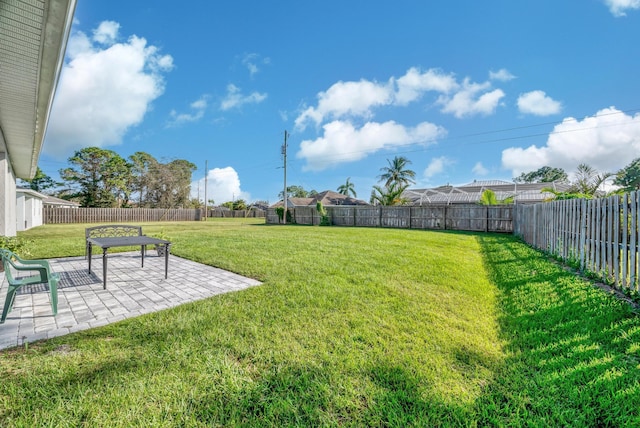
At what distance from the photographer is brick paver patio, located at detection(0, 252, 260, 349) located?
2.92 metres

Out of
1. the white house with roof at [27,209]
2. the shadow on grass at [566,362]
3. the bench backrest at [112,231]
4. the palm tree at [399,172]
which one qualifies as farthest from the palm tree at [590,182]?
the white house with roof at [27,209]

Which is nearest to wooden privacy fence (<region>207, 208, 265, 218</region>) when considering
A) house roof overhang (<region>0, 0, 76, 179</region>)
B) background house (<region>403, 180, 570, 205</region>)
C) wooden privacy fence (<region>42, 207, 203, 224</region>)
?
wooden privacy fence (<region>42, 207, 203, 224</region>)

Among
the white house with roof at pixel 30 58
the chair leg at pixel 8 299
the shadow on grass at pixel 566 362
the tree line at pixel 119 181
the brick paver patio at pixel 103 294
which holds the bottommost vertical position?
the shadow on grass at pixel 566 362

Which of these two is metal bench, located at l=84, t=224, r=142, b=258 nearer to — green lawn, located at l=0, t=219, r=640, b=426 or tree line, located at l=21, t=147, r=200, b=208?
green lawn, located at l=0, t=219, r=640, b=426

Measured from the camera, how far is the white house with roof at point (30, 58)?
2.73 metres

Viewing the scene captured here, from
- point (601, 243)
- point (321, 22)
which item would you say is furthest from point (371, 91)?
point (601, 243)

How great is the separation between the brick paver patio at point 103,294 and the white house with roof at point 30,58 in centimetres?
309

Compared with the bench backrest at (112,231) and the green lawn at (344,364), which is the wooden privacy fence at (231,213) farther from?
the green lawn at (344,364)

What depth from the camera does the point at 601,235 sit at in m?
4.73

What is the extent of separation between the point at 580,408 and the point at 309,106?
A: 952 inches

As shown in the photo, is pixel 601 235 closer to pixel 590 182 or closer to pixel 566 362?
pixel 566 362

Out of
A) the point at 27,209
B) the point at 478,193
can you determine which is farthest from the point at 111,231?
the point at 478,193

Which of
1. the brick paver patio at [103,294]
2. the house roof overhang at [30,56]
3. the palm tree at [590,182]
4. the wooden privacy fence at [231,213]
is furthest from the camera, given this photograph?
the wooden privacy fence at [231,213]

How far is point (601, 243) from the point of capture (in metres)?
4.64
